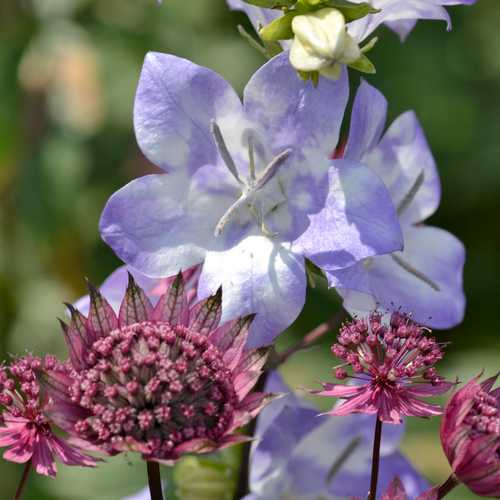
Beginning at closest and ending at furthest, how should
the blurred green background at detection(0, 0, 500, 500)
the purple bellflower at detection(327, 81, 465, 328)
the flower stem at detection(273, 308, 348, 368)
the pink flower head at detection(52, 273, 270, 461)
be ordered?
the pink flower head at detection(52, 273, 270, 461) < the purple bellflower at detection(327, 81, 465, 328) < the flower stem at detection(273, 308, 348, 368) < the blurred green background at detection(0, 0, 500, 500)

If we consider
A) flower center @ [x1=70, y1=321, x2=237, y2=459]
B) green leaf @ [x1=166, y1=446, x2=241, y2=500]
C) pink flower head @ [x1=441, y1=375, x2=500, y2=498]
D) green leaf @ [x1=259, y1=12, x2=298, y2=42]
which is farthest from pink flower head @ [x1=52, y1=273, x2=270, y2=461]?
green leaf @ [x1=166, y1=446, x2=241, y2=500]

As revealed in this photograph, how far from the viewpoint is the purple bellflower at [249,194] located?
1.41m

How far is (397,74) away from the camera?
3.22 meters

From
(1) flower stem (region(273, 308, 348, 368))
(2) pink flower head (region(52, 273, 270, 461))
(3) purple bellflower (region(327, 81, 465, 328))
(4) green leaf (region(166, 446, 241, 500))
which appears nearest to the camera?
(2) pink flower head (region(52, 273, 270, 461))

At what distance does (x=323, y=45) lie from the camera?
1322 millimetres

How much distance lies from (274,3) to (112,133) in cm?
173

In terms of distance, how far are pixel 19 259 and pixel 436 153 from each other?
3.80 ft

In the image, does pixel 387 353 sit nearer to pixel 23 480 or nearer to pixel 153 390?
pixel 153 390

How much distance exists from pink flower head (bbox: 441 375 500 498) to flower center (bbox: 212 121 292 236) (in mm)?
362

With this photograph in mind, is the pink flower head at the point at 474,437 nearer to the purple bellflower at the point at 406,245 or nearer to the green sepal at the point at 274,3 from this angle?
the purple bellflower at the point at 406,245

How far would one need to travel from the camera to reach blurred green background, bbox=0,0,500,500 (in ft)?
9.76

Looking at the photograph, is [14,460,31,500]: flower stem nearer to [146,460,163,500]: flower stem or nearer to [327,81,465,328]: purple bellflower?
[146,460,163,500]: flower stem

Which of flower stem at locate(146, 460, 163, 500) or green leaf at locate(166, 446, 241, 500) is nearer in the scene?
flower stem at locate(146, 460, 163, 500)

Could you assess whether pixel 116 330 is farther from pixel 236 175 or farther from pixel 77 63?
pixel 77 63
